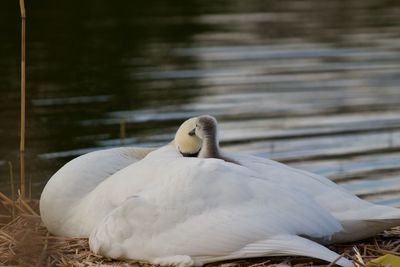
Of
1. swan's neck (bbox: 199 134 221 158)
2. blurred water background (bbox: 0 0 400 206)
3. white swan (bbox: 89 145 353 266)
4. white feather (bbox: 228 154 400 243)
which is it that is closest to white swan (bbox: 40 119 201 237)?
swan's neck (bbox: 199 134 221 158)

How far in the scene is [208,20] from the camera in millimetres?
17781

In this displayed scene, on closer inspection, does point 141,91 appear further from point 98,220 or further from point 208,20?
point 98,220

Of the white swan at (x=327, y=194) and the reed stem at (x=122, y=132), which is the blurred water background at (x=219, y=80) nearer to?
the reed stem at (x=122, y=132)

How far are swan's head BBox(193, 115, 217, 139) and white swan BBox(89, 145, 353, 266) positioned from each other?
34 cm

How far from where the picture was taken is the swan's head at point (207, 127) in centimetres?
579

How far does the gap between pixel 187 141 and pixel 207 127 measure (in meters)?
0.22

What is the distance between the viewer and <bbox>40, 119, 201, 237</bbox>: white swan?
589 cm

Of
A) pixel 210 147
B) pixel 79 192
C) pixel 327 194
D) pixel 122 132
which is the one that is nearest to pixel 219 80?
pixel 122 132

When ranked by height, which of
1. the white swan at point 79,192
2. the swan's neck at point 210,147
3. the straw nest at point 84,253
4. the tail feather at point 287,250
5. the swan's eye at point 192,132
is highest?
the swan's eye at point 192,132

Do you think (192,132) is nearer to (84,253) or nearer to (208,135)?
(208,135)

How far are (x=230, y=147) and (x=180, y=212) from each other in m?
4.84

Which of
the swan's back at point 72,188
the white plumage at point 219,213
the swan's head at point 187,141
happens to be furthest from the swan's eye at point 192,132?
the swan's back at point 72,188

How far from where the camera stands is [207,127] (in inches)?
228

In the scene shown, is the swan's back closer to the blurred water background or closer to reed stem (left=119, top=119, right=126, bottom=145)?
the blurred water background
